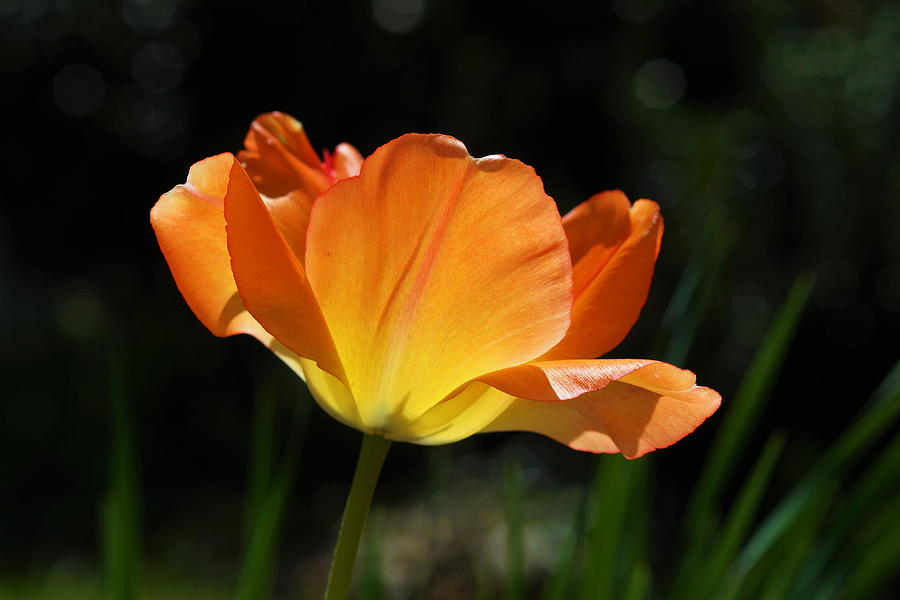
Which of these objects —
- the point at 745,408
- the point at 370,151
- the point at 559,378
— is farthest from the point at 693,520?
the point at 370,151

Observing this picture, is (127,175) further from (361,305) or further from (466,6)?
(361,305)

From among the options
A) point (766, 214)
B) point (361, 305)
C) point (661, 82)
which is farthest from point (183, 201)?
point (661, 82)

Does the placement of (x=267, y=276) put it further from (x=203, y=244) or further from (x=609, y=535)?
(x=609, y=535)

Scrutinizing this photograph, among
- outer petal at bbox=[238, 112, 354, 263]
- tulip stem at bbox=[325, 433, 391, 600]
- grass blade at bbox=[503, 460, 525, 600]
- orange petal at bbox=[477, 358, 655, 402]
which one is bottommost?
grass blade at bbox=[503, 460, 525, 600]

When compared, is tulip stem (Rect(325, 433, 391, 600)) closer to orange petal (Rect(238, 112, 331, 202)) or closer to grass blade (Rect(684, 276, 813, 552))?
orange petal (Rect(238, 112, 331, 202))

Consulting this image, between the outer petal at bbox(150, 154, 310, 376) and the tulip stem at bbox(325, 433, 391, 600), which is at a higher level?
the outer petal at bbox(150, 154, 310, 376)

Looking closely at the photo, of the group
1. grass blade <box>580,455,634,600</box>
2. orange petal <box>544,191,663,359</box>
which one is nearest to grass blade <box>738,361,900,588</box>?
grass blade <box>580,455,634,600</box>
